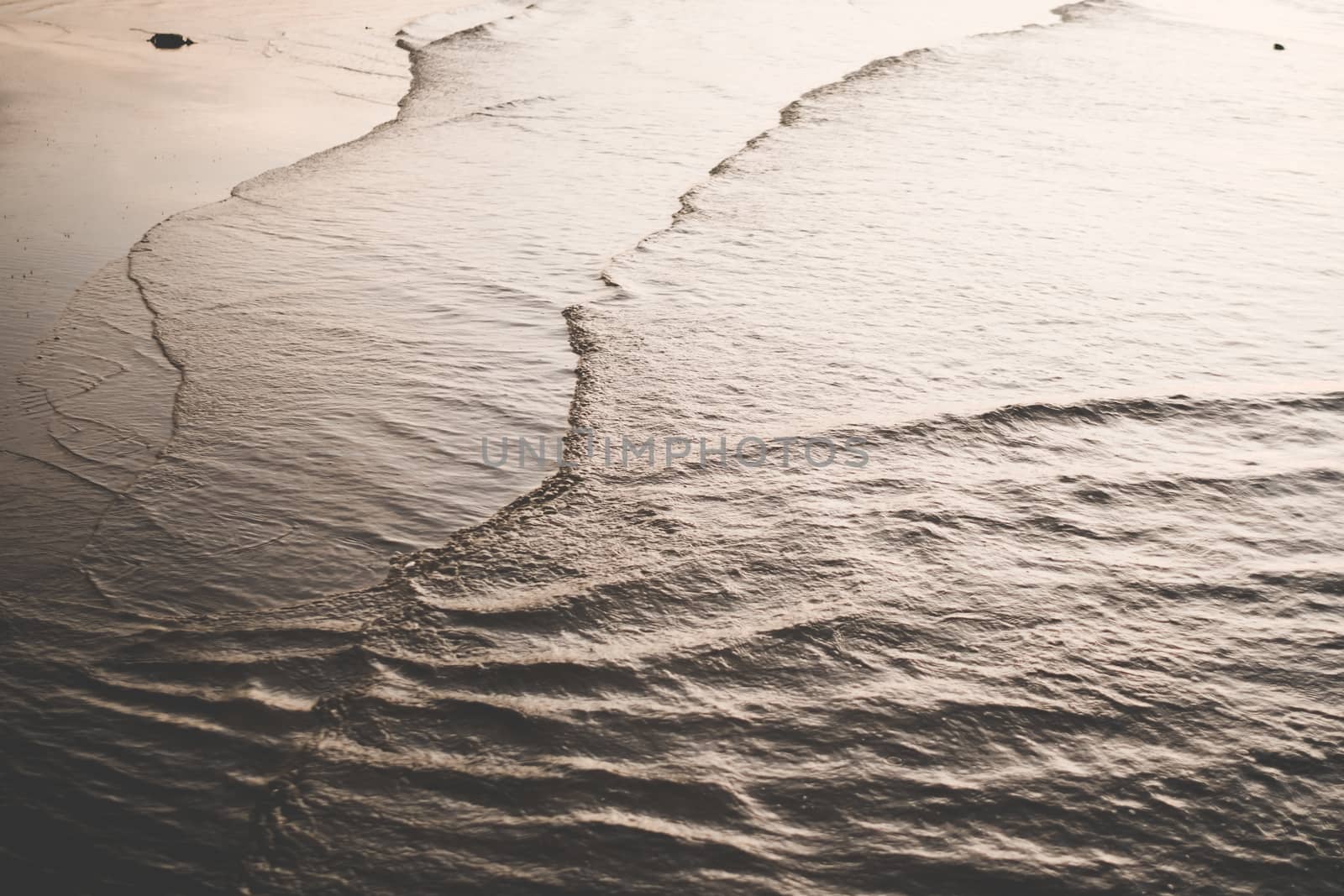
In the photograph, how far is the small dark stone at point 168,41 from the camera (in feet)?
33.4

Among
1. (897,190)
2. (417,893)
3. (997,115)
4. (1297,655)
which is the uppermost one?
(997,115)

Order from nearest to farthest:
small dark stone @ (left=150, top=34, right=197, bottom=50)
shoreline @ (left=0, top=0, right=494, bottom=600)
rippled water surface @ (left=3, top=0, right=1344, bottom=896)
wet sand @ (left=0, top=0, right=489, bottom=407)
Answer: rippled water surface @ (left=3, top=0, right=1344, bottom=896), shoreline @ (left=0, top=0, right=494, bottom=600), wet sand @ (left=0, top=0, right=489, bottom=407), small dark stone @ (left=150, top=34, right=197, bottom=50)

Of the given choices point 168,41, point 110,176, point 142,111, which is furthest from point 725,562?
point 168,41

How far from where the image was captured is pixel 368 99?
8.69m

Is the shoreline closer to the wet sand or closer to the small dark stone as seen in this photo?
the wet sand

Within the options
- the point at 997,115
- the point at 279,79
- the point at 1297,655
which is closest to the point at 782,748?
the point at 1297,655

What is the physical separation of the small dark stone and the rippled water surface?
16.8 feet

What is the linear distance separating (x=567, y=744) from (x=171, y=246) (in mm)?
4007

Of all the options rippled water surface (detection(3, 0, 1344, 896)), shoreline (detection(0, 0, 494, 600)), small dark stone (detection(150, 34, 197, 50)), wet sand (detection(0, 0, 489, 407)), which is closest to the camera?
rippled water surface (detection(3, 0, 1344, 896))

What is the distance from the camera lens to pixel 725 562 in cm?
284

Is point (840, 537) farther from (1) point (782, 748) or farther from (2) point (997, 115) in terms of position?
(2) point (997, 115)

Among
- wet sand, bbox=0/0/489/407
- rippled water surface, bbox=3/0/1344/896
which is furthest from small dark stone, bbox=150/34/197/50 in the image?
rippled water surface, bbox=3/0/1344/896

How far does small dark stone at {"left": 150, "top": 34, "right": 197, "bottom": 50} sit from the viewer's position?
10.2 m

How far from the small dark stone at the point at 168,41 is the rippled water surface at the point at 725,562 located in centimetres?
512
